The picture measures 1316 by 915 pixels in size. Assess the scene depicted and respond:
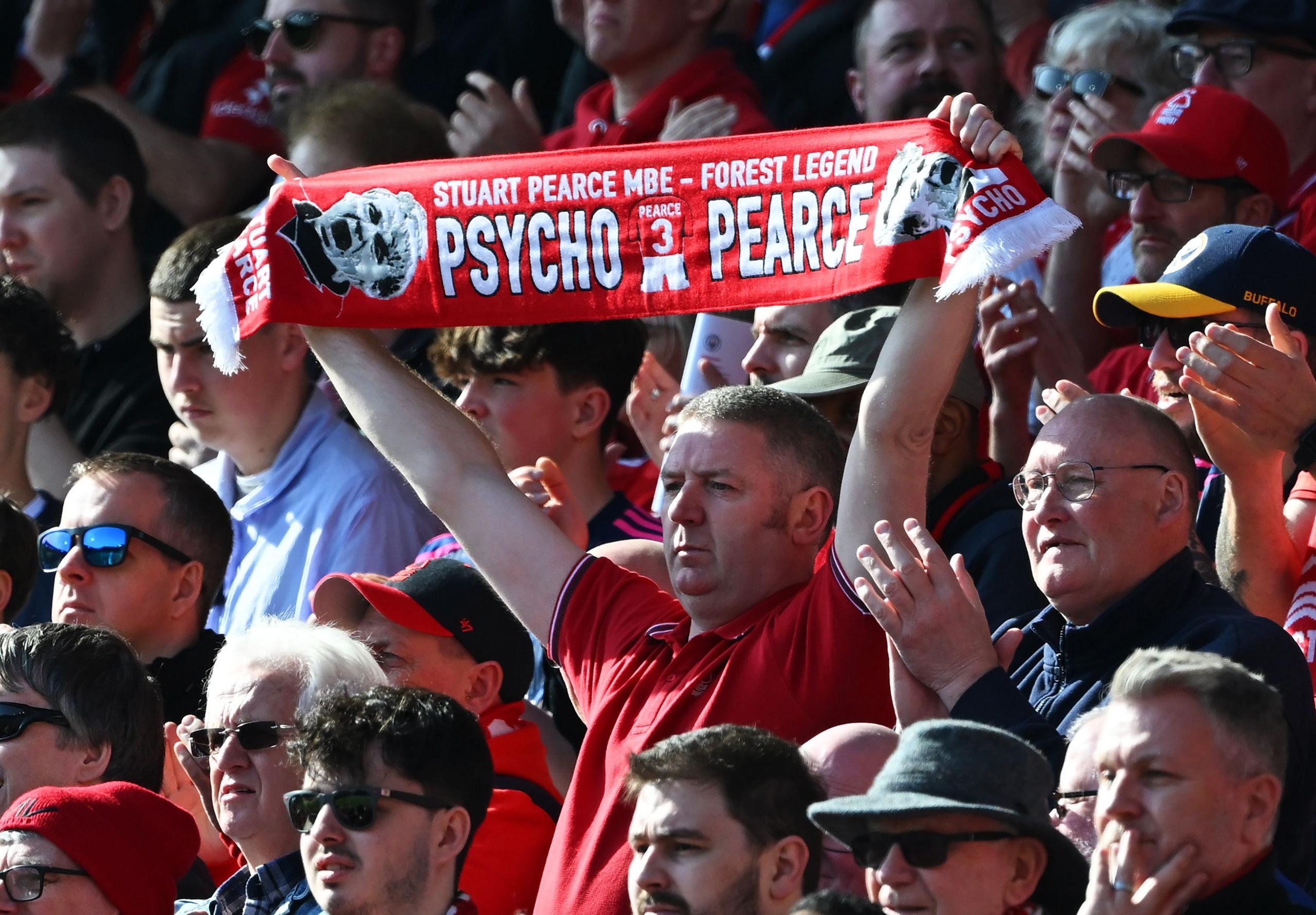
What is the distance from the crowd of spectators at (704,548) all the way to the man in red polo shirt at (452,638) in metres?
0.01

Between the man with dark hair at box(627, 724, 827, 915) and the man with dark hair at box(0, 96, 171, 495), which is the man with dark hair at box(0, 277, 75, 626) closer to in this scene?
the man with dark hair at box(0, 96, 171, 495)

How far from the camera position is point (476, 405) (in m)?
5.82

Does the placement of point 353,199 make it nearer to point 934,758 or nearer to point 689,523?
point 689,523

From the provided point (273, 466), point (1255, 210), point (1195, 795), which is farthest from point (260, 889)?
point (1255, 210)

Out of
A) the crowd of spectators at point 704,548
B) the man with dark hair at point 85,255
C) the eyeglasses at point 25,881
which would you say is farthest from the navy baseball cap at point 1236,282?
the man with dark hair at point 85,255

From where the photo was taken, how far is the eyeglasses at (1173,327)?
466 cm

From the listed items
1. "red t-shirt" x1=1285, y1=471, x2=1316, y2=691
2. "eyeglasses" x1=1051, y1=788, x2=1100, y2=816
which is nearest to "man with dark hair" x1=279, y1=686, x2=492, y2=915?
"eyeglasses" x1=1051, y1=788, x2=1100, y2=816

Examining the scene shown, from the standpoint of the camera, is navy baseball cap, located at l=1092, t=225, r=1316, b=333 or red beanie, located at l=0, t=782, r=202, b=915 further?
navy baseball cap, located at l=1092, t=225, r=1316, b=333

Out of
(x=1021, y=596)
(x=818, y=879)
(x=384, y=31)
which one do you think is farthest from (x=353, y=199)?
(x=384, y=31)

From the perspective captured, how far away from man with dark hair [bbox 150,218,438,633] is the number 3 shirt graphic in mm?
1569

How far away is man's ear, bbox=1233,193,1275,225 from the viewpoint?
5.73 meters

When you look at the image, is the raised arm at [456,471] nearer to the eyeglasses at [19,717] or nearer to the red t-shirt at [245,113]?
the eyeglasses at [19,717]

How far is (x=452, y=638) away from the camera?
5.03 m

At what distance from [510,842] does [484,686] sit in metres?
0.64
